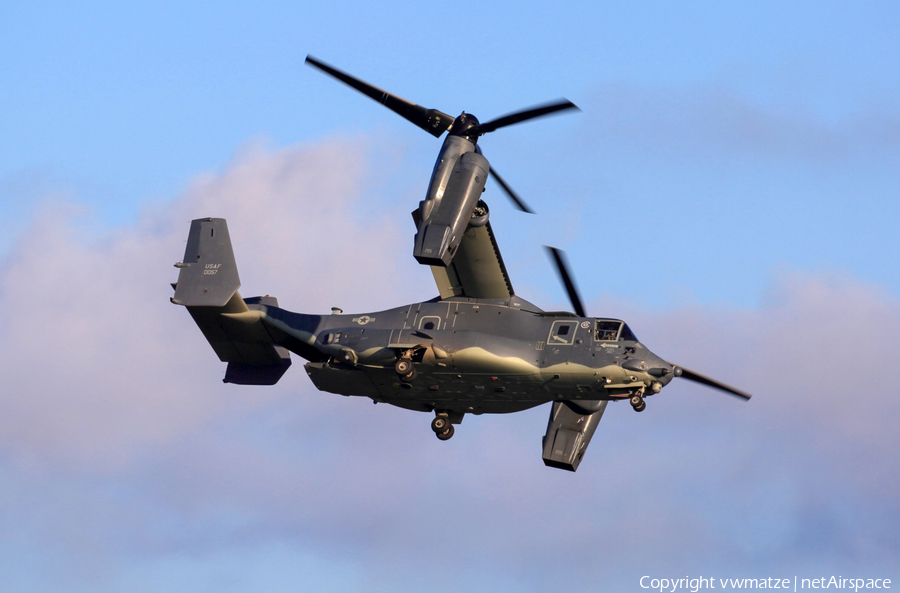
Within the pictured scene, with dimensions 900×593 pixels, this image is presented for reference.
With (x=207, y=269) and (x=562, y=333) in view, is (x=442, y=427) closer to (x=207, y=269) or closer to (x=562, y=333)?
(x=562, y=333)

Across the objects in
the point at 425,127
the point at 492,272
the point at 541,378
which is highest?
the point at 425,127

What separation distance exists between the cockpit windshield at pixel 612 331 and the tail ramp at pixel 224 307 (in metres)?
9.74

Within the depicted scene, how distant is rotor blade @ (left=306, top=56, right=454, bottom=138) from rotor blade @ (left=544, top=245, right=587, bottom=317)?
4.46 metres

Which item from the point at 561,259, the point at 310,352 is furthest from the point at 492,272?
the point at 310,352

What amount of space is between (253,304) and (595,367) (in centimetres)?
1082

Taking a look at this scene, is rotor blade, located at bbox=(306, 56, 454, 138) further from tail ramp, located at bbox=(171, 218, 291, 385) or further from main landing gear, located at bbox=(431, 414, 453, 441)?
main landing gear, located at bbox=(431, 414, 453, 441)

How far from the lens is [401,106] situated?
47.5 meters

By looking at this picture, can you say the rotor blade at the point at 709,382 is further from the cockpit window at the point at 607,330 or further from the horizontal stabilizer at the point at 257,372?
the horizontal stabilizer at the point at 257,372

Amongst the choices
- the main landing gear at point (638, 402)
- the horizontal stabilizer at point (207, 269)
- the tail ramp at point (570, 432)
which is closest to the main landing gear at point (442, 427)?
the tail ramp at point (570, 432)

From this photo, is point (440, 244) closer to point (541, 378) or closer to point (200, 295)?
point (541, 378)

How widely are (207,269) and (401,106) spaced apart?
285 inches

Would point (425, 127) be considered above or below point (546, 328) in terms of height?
above

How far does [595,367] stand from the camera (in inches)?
1751

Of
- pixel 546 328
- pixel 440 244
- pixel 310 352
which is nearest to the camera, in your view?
pixel 440 244
